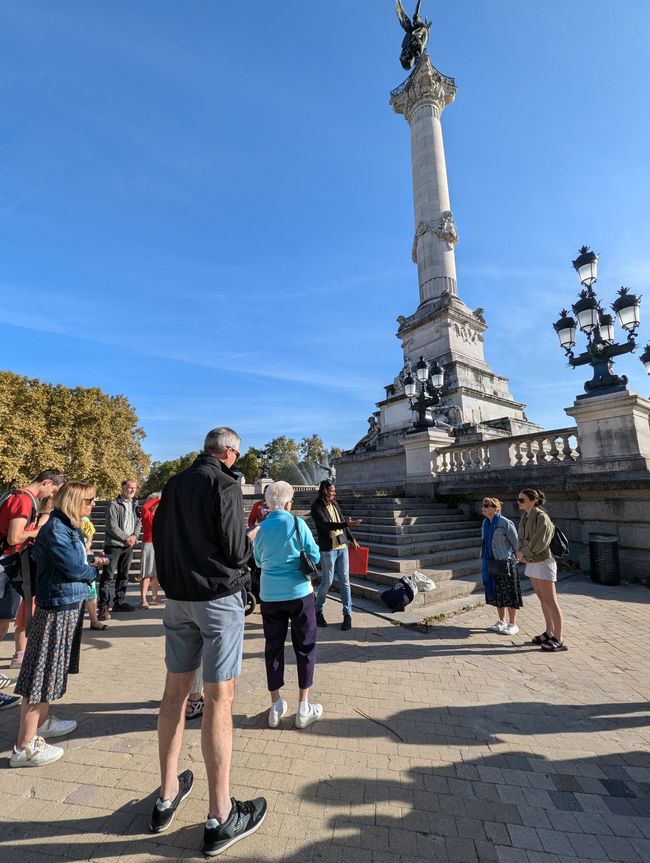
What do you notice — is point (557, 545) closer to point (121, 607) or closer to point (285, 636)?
point (285, 636)

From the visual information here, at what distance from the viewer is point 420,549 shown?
8656mm

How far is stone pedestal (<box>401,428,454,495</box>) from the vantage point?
42.9ft

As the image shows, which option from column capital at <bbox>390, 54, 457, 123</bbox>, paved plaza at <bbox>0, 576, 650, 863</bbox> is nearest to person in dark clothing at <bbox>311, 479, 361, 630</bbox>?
paved plaza at <bbox>0, 576, 650, 863</bbox>

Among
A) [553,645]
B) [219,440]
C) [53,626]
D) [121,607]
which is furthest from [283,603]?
[121,607]

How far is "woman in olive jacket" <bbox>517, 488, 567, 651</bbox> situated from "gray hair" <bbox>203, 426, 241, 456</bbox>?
4.10 metres

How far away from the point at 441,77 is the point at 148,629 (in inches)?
1466

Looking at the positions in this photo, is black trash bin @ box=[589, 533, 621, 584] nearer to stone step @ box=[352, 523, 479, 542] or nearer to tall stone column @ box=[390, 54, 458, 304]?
stone step @ box=[352, 523, 479, 542]

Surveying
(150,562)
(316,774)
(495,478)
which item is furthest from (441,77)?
(316,774)

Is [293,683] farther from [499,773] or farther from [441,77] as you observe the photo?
[441,77]

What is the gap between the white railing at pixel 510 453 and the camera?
10031 millimetres

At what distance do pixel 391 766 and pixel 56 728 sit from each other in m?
2.68

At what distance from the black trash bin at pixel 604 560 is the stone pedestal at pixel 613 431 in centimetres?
168

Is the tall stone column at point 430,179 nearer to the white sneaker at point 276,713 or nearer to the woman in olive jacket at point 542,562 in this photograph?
the woman in olive jacket at point 542,562

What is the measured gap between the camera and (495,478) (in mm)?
10984
